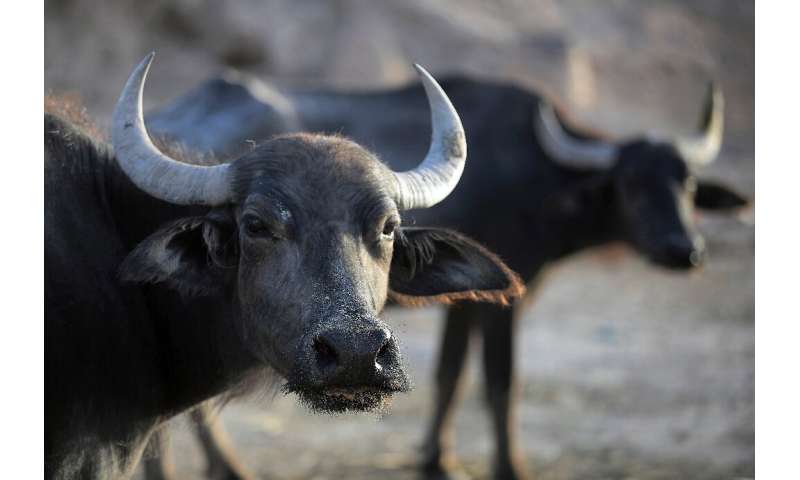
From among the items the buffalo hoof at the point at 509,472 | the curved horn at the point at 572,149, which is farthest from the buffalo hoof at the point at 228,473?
the curved horn at the point at 572,149

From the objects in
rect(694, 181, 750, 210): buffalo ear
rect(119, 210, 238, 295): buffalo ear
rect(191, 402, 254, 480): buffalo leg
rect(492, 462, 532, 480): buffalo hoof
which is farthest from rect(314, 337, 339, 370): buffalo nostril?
rect(694, 181, 750, 210): buffalo ear

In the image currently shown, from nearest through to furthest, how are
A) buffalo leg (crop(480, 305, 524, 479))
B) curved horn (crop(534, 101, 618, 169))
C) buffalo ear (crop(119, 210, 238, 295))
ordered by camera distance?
buffalo ear (crop(119, 210, 238, 295)), buffalo leg (crop(480, 305, 524, 479)), curved horn (crop(534, 101, 618, 169))

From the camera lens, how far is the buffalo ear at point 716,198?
8.26 meters

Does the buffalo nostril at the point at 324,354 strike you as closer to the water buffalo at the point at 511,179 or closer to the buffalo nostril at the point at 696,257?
the water buffalo at the point at 511,179

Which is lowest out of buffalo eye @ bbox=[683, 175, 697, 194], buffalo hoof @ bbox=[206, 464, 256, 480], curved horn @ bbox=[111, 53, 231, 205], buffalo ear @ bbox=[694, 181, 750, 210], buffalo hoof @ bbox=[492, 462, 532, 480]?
buffalo hoof @ bbox=[492, 462, 532, 480]

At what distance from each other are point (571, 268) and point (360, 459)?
21.0 ft

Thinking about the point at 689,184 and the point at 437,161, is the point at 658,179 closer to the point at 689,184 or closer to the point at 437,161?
the point at 689,184

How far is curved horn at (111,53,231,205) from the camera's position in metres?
4.09

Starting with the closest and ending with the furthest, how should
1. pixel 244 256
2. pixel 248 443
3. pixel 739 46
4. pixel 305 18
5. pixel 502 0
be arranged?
pixel 244 256
pixel 739 46
pixel 248 443
pixel 502 0
pixel 305 18

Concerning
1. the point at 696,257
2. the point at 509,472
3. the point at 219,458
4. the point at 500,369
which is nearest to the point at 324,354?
the point at 219,458

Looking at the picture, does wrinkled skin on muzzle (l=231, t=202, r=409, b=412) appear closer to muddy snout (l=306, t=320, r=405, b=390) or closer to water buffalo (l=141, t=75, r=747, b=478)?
muddy snout (l=306, t=320, r=405, b=390)

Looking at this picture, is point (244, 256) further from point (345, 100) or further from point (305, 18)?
point (305, 18)
